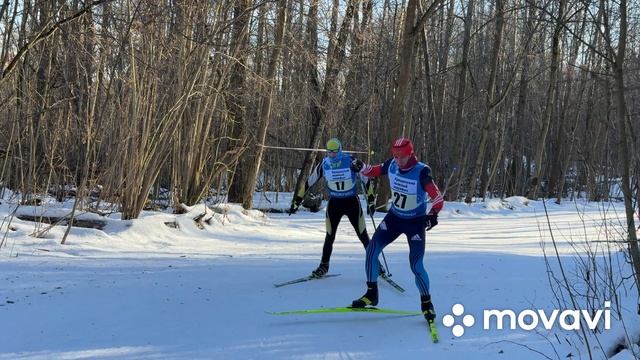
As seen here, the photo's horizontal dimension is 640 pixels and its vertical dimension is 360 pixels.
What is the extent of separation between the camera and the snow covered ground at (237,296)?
15.8 feet

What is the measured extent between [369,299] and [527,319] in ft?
4.97

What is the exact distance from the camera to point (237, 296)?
654 centimetres

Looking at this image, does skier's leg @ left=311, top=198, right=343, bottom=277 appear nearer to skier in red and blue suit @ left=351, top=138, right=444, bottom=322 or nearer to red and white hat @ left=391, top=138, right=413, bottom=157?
skier in red and blue suit @ left=351, top=138, right=444, bottom=322

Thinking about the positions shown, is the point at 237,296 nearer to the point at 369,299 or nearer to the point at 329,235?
the point at 369,299

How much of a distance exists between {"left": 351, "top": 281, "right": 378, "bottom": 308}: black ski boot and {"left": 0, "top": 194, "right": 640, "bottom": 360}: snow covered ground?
0.14m

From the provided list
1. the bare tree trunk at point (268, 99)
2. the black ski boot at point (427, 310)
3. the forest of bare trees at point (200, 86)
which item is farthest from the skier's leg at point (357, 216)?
the bare tree trunk at point (268, 99)

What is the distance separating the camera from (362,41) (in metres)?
19.6

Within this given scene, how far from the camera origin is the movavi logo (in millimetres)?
4973

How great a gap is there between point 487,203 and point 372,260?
1622 centimetres

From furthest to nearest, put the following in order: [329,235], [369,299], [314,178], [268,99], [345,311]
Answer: [268,99] < [314,178] < [329,235] < [369,299] < [345,311]

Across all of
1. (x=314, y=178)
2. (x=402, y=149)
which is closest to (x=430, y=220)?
(x=402, y=149)

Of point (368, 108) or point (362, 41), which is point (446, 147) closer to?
point (368, 108)

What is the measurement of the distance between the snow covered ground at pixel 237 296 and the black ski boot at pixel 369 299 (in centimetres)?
14

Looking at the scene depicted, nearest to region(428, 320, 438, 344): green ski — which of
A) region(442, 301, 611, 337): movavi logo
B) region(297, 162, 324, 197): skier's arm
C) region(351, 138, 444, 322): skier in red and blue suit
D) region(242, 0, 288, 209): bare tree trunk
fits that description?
region(442, 301, 611, 337): movavi logo
